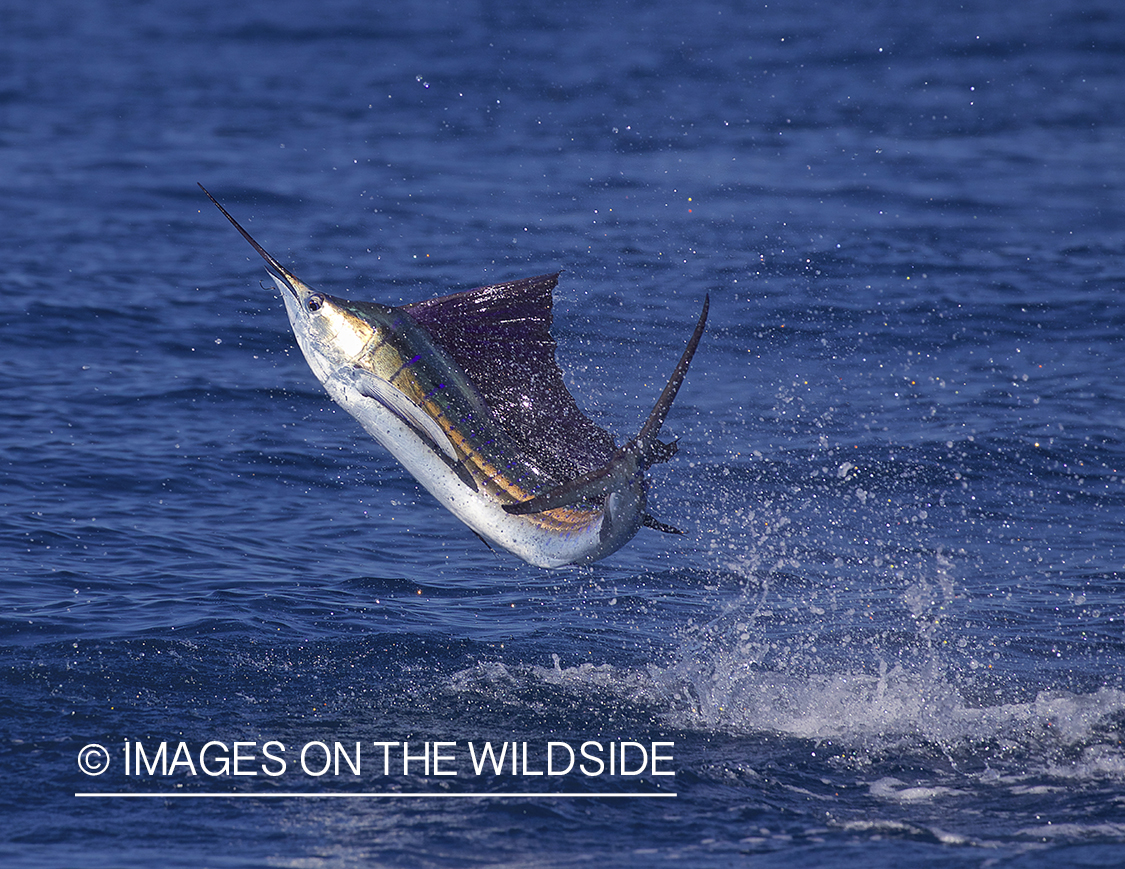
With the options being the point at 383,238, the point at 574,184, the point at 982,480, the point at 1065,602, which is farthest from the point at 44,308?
the point at 1065,602

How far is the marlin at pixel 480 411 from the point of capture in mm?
6219

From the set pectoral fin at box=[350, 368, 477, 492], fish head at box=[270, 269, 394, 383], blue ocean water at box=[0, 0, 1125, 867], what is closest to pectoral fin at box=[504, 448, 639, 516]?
pectoral fin at box=[350, 368, 477, 492]

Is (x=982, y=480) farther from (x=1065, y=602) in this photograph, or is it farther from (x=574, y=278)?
(x=574, y=278)

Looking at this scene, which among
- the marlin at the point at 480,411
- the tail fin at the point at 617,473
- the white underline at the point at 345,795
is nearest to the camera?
the tail fin at the point at 617,473

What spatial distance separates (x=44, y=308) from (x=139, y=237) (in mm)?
3102

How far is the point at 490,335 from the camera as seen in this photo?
704 cm

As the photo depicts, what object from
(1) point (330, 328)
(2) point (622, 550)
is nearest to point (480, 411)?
(1) point (330, 328)

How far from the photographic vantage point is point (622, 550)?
10297 mm

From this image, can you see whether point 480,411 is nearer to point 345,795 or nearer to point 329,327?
point 329,327

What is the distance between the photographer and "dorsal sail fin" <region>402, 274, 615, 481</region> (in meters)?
6.82

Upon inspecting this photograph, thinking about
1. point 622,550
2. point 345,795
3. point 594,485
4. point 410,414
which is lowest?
point 345,795

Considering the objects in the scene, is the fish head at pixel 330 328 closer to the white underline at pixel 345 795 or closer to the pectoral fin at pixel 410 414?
the pectoral fin at pixel 410 414

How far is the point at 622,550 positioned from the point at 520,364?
349cm

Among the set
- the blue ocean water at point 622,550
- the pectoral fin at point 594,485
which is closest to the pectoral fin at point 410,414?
the pectoral fin at point 594,485
